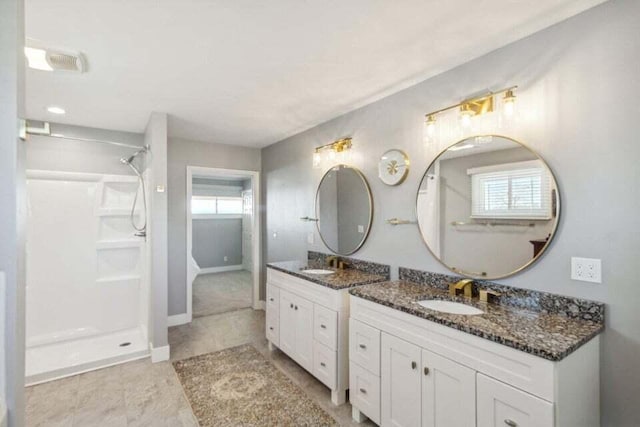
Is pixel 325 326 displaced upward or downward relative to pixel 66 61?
downward

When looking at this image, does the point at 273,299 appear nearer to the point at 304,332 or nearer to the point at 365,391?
the point at 304,332

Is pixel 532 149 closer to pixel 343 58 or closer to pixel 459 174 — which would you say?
pixel 459 174

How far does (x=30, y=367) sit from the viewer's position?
276 cm

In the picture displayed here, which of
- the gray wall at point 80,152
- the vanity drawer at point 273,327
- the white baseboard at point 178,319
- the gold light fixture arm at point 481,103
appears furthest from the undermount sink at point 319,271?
the gray wall at point 80,152

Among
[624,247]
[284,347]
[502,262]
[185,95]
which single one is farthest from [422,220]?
[185,95]

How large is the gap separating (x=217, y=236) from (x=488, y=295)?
6.54m

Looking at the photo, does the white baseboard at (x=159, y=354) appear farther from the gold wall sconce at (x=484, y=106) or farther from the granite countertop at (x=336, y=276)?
the gold wall sconce at (x=484, y=106)

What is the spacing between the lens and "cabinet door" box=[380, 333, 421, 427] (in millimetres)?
1699

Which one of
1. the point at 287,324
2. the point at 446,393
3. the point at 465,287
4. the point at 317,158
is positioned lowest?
the point at 287,324

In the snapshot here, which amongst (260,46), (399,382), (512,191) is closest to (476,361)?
(399,382)

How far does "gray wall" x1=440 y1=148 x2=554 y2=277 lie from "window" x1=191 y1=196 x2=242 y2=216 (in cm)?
619

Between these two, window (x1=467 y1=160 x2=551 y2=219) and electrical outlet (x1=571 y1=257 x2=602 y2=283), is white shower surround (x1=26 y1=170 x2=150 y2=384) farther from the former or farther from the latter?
electrical outlet (x1=571 y1=257 x2=602 y2=283)

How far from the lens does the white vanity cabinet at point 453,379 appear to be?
124 cm

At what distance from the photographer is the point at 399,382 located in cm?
179
